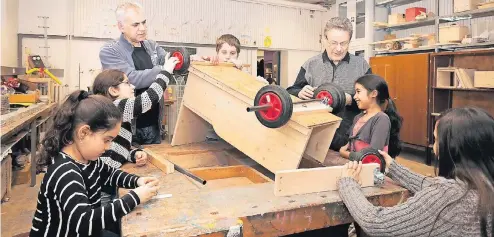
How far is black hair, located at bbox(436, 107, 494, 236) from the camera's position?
1.11 metres

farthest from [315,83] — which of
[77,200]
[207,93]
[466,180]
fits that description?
[77,200]

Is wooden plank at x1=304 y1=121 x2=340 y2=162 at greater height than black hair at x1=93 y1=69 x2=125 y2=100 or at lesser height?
lesser

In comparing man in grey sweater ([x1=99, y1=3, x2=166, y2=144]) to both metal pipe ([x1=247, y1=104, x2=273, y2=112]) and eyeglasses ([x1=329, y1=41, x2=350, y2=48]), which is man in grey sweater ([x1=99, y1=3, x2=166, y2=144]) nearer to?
metal pipe ([x1=247, y1=104, x2=273, y2=112])

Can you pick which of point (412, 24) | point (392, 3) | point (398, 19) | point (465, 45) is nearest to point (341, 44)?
point (465, 45)

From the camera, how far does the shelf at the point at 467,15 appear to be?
503 cm

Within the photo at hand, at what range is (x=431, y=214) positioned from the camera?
108cm

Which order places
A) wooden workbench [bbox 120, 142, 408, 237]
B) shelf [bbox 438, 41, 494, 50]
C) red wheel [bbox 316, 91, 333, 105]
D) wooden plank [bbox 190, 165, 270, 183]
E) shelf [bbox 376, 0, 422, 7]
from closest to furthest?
1. wooden workbench [bbox 120, 142, 408, 237]
2. wooden plank [bbox 190, 165, 270, 183]
3. red wheel [bbox 316, 91, 333, 105]
4. shelf [bbox 438, 41, 494, 50]
5. shelf [bbox 376, 0, 422, 7]

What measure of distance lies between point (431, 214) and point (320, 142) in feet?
2.01

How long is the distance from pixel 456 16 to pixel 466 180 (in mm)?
5290

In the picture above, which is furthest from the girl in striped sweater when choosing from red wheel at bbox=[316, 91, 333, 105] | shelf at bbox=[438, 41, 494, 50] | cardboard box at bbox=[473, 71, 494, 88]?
shelf at bbox=[438, 41, 494, 50]

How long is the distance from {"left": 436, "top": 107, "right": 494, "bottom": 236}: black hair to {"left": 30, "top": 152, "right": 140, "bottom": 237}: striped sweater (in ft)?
3.11

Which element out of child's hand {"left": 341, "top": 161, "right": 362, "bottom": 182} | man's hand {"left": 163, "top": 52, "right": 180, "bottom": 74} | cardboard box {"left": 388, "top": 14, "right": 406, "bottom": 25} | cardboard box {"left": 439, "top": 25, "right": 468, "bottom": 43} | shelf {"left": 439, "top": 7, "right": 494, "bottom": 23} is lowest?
child's hand {"left": 341, "top": 161, "right": 362, "bottom": 182}

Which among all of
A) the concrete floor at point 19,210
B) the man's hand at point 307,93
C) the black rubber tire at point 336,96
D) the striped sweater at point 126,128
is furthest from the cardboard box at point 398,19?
the striped sweater at point 126,128

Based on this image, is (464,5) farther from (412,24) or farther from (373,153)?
(373,153)
